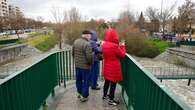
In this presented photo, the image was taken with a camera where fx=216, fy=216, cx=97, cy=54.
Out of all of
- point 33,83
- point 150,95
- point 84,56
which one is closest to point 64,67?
point 84,56

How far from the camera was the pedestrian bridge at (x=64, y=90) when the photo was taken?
2.17 m

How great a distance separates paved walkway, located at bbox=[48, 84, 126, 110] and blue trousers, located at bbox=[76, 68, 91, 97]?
23 cm

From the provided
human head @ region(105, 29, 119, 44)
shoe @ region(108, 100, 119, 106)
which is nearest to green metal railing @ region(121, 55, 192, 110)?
shoe @ region(108, 100, 119, 106)

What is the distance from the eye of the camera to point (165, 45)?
3431 cm

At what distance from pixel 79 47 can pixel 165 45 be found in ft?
106

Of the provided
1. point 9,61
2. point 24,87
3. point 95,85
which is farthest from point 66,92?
point 9,61

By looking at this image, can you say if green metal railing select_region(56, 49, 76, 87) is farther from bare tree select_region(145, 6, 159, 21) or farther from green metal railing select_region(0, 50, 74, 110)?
bare tree select_region(145, 6, 159, 21)

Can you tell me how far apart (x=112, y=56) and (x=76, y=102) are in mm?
1254

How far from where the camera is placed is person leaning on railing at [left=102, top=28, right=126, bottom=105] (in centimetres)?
395

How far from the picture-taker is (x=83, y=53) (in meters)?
4.13

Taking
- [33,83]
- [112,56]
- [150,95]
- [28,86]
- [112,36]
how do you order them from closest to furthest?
[150,95] < [28,86] < [33,83] < [112,36] < [112,56]

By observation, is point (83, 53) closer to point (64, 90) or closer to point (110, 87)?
point (110, 87)

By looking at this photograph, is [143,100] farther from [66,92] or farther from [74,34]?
[74,34]

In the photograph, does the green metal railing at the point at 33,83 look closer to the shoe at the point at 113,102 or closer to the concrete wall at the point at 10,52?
the shoe at the point at 113,102
